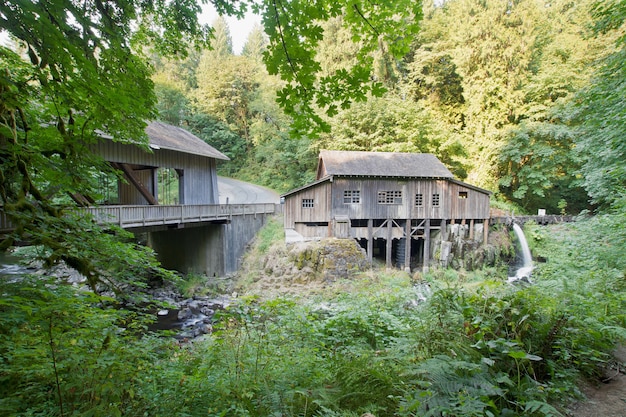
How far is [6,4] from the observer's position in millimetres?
2449

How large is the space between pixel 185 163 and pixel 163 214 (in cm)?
433

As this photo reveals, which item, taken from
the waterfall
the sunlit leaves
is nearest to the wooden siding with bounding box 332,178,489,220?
the waterfall

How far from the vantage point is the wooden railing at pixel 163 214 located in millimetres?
9222

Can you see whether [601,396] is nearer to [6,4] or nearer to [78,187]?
[78,187]

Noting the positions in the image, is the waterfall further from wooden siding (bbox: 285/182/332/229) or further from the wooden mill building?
wooden siding (bbox: 285/182/332/229)

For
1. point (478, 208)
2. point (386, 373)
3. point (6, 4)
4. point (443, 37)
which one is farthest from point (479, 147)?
point (6, 4)

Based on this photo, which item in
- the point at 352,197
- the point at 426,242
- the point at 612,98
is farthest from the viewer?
the point at 426,242

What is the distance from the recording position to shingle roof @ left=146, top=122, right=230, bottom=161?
12.8 m

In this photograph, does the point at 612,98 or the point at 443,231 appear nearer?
the point at 612,98

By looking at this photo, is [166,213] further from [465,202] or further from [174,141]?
[465,202]

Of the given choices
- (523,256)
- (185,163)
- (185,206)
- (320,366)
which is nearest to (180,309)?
(185,206)

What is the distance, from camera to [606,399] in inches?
91.1

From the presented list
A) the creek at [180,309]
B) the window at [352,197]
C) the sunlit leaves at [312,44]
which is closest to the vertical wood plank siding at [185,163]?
the creek at [180,309]

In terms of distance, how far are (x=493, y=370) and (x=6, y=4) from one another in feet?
16.7
